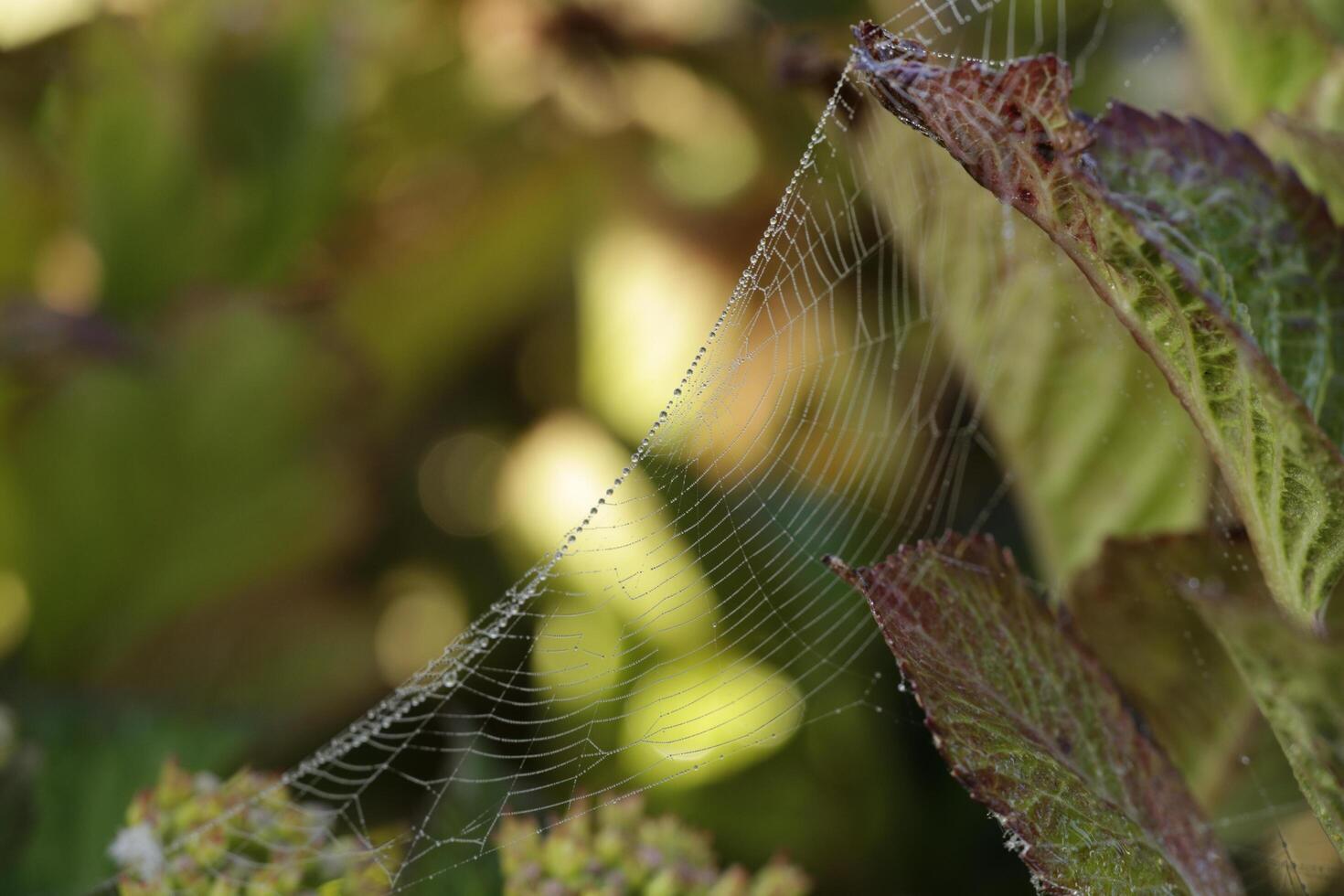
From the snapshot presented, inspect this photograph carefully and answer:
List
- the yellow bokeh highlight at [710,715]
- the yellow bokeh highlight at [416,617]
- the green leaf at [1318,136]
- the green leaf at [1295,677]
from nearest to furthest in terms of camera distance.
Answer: the green leaf at [1295,677] < the green leaf at [1318,136] < the yellow bokeh highlight at [710,715] < the yellow bokeh highlight at [416,617]

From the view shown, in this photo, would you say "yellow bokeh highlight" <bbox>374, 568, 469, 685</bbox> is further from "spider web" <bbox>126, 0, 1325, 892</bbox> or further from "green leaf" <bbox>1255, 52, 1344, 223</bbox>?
"green leaf" <bbox>1255, 52, 1344, 223</bbox>

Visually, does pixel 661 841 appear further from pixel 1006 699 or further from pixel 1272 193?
pixel 1272 193

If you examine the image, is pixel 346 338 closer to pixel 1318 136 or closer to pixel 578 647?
pixel 578 647

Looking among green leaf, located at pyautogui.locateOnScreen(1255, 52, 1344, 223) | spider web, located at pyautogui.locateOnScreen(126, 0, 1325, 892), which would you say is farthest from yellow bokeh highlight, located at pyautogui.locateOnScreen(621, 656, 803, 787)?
green leaf, located at pyautogui.locateOnScreen(1255, 52, 1344, 223)

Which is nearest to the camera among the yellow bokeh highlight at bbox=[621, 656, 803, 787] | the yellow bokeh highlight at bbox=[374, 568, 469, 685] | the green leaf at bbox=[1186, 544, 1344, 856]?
the green leaf at bbox=[1186, 544, 1344, 856]

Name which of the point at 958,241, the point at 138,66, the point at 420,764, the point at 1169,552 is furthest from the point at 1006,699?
the point at 138,66

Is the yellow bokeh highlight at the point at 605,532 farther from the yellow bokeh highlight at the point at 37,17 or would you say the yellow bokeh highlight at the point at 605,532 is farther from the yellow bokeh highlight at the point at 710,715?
the yellow bokeh highlight at the point at 37,17

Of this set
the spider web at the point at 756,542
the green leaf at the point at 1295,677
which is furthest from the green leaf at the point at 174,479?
the green leaf at the point at 1295,677
